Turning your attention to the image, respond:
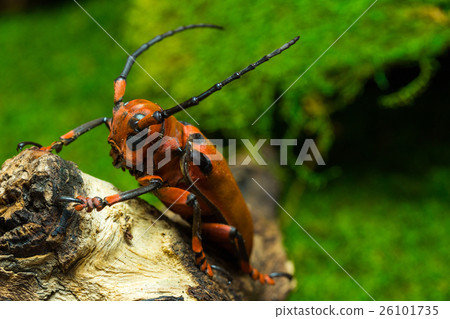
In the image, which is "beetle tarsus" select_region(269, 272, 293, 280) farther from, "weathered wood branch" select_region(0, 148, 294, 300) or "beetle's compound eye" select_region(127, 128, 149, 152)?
"beetle's compound eye" select_region(127, 128, 149, 152)

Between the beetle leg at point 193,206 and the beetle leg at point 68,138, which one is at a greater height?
the beetle leg at point 68,138

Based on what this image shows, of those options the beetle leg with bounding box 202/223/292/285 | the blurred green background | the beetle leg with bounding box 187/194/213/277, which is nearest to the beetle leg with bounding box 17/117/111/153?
the beetle leg with bounding box 187/194/213/277

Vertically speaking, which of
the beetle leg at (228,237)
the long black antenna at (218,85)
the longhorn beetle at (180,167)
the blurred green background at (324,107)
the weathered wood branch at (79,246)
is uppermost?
the blurred green background at (324,107)

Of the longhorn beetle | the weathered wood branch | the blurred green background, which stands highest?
the blurred green background

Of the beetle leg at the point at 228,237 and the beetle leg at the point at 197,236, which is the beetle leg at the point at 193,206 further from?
the beetle leg at the point at 228,237

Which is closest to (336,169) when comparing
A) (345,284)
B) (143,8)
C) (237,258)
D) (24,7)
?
(345,284)

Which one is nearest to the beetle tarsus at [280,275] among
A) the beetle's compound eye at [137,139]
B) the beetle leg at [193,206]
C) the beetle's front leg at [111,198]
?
the beetle leg at [193,206]
